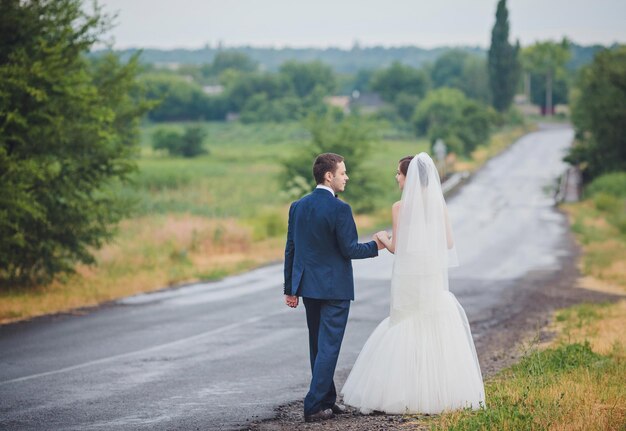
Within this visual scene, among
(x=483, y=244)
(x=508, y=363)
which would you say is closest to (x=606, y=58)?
(x=483, y=244)

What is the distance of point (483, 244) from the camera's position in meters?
30.8

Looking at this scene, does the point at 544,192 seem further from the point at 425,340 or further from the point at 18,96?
the point at 425,340

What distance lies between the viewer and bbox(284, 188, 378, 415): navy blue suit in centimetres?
768

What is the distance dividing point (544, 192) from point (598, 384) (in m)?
44.5

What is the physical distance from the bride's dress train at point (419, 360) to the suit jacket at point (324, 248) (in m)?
0.49

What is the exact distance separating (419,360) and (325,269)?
1078 millimetres

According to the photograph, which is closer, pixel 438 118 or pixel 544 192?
pixel 544 192

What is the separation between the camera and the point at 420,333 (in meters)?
7.77

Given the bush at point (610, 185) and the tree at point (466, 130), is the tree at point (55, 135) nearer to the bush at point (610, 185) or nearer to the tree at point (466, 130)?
the bush at point (610, 185)

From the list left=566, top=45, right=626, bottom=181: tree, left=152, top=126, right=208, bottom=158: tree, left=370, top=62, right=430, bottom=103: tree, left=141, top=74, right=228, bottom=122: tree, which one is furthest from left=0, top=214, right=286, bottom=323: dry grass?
left=370, top=62, right=430, bottom=103: tree

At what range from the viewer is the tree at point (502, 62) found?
10025 cm

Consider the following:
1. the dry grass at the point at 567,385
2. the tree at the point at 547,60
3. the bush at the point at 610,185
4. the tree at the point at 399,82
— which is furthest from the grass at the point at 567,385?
the tree at the point at 399,82

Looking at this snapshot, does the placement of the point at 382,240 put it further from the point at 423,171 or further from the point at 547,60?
the point at 547,60

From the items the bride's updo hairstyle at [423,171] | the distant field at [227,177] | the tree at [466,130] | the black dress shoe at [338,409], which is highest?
the bride's updo hairstyle at [423,171]
